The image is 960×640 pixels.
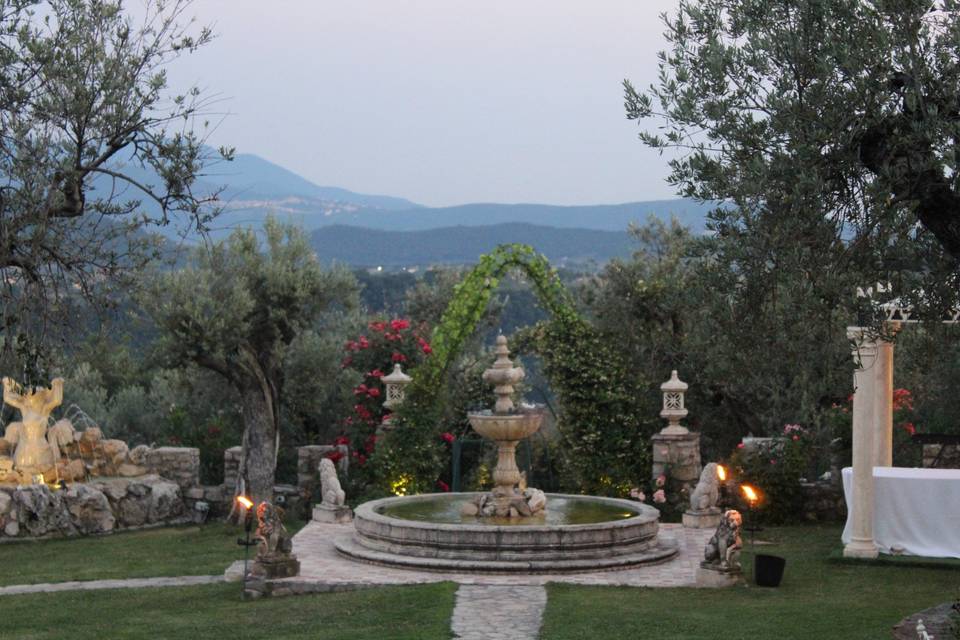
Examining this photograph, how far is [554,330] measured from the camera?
64.6 ft

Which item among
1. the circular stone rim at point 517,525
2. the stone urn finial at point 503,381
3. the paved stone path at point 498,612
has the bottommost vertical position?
the paved stone path at point 498,612

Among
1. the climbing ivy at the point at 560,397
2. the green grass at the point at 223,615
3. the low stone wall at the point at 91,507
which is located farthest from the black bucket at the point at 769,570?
the low stone wall at the point at 91,507

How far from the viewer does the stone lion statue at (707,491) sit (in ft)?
55.8

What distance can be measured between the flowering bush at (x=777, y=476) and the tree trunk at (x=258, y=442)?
6.99 metres

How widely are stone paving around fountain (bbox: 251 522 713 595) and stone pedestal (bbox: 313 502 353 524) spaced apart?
1912 millimetres

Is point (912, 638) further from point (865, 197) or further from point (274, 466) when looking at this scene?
point (274, 466)

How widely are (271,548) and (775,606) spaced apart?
5.22 metres

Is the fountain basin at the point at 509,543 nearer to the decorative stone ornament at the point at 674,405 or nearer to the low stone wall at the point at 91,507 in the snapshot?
the decorative stone ornament at the point at 674,405

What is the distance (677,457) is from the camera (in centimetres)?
1862

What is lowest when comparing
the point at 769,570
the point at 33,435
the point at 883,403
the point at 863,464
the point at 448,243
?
the point at 769,570

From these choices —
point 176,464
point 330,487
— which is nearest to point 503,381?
point 330,487

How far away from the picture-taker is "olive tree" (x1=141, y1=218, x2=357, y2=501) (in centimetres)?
1839

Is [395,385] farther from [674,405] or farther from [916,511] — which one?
[916,511]

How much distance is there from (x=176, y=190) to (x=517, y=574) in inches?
266
